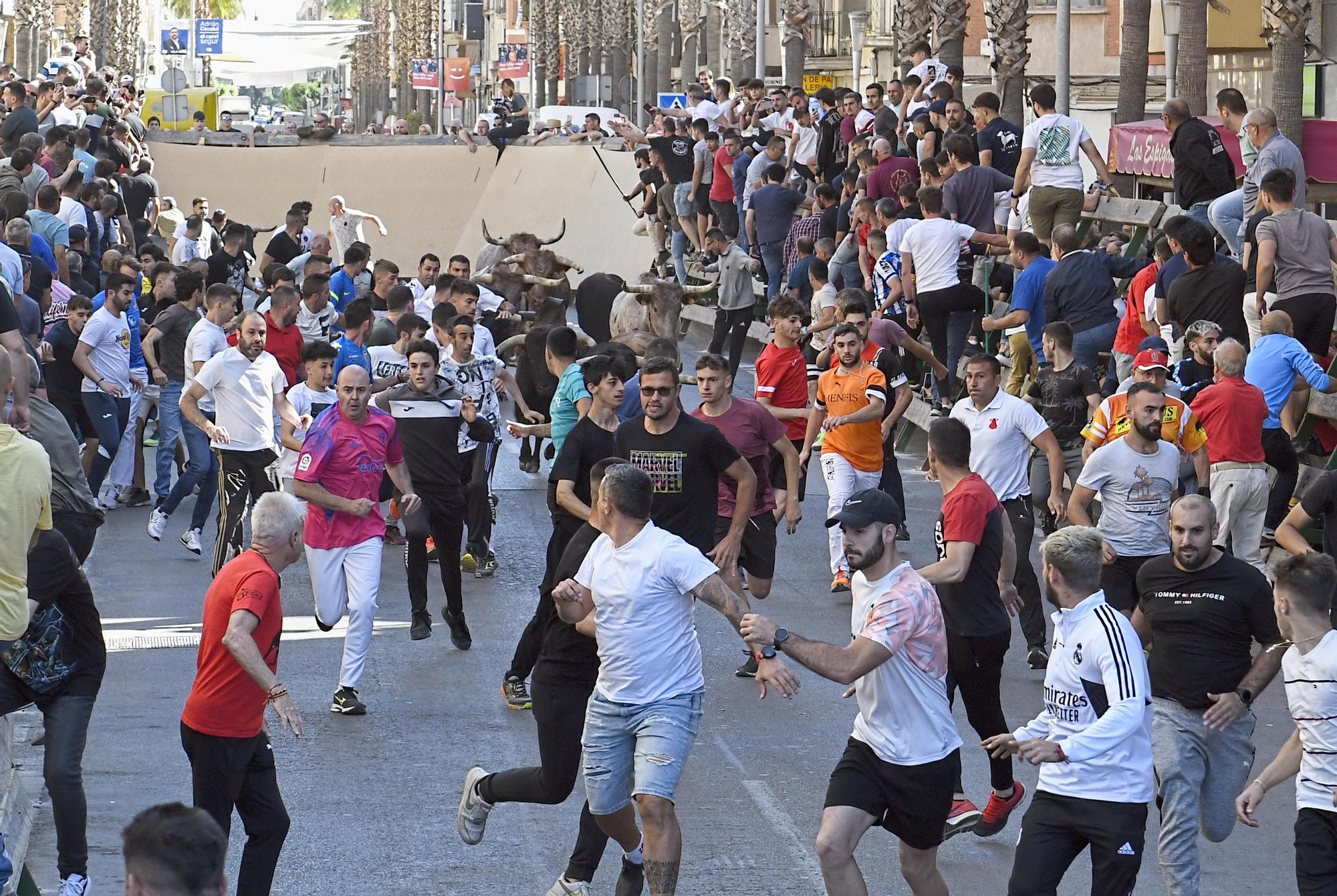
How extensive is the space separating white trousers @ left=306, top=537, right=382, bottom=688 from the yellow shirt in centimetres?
334

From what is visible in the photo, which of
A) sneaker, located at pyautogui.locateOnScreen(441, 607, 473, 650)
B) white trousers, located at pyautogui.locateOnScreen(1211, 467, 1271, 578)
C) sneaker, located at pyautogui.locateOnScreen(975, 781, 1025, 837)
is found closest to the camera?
sneaker, located at pyautogui.locateOnScreen(975, 781, 1025, 837)

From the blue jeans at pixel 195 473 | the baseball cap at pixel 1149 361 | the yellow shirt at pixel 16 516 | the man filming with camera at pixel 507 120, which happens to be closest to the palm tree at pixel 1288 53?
the baseball cap at pixel 1149 361

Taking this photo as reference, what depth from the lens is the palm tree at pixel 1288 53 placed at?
68.8 ft

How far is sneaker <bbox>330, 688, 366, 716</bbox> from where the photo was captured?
9.86 m

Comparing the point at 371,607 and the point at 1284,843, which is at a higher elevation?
the point at 371,607

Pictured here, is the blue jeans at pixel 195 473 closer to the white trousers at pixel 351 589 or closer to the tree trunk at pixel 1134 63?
the white trousers at pixel 351 589

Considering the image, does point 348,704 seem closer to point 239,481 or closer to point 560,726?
point 560,726

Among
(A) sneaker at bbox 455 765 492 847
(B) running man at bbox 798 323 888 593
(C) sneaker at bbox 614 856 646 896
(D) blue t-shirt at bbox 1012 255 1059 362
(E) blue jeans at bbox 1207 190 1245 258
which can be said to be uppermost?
(E) blue jeans at bbox 1207 190 1245 258

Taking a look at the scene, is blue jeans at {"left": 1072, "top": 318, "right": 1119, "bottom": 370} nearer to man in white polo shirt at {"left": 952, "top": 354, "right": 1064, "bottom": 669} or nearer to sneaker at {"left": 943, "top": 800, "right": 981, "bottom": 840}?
man in white polo shirt at {"left": 952, "top": 354, "right": 1064, "bottom": 669}

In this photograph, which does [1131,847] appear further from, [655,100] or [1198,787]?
[655,100]

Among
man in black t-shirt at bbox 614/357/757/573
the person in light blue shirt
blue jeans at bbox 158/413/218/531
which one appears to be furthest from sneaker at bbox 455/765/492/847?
blue jeans at bbox 158/413/218/531

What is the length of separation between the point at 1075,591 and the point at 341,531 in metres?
4.69

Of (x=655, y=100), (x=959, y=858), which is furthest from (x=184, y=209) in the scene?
(x=959, y=858)

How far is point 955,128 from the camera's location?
62.5 ft
